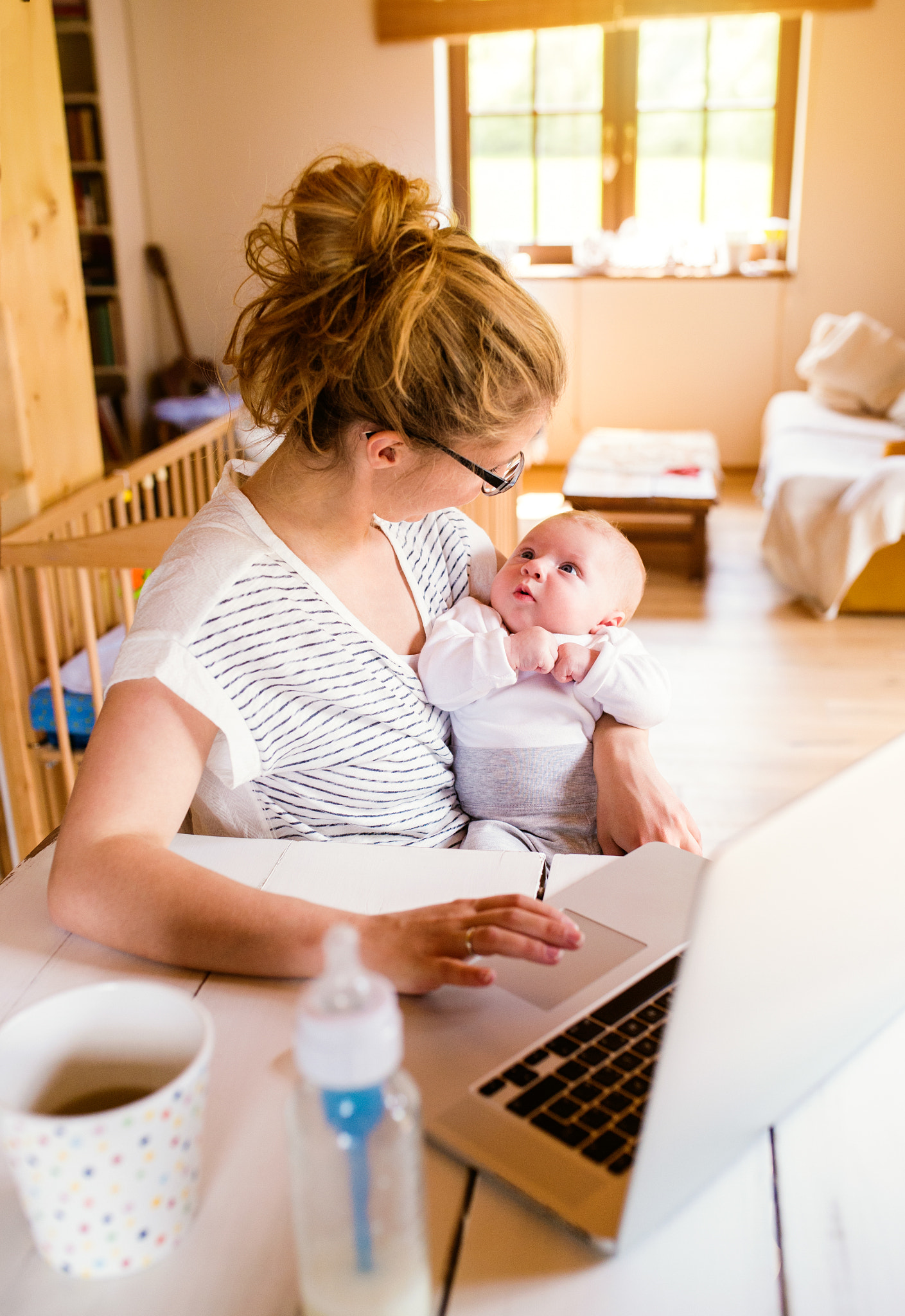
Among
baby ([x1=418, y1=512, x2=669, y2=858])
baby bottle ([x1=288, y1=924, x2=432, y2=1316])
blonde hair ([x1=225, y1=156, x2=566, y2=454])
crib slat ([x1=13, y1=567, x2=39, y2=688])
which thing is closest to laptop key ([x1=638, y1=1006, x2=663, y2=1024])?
baby bottle ([x1=288, y1=924, x2=432, y2=1316])

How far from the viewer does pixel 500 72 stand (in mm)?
5660

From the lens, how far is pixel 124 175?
5.61 m

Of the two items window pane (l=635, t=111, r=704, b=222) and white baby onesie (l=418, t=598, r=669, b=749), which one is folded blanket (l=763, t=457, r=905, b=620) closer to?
window pane (l=635, t=111, r=704, b=222)

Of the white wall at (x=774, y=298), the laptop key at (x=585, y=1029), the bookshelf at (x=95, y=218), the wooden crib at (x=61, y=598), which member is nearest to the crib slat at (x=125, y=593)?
the wooden crib at (x=61, y=598)

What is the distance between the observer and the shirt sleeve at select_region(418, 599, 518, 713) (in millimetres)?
1250

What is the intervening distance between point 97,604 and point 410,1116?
2301 mm

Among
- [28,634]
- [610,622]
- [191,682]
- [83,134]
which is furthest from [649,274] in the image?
[191,682]

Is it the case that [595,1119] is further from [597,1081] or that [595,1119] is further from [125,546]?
[125,546]

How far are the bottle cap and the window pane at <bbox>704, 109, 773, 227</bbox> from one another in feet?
19.6

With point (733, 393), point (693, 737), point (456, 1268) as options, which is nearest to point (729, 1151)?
point (456, 1268)

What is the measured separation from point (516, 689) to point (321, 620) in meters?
0.33

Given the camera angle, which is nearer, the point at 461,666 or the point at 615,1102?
the point at 615,1102

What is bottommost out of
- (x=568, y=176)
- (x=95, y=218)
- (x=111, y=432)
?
(x=111, y=432)

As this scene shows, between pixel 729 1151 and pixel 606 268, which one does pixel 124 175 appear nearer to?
pixel 606 268
